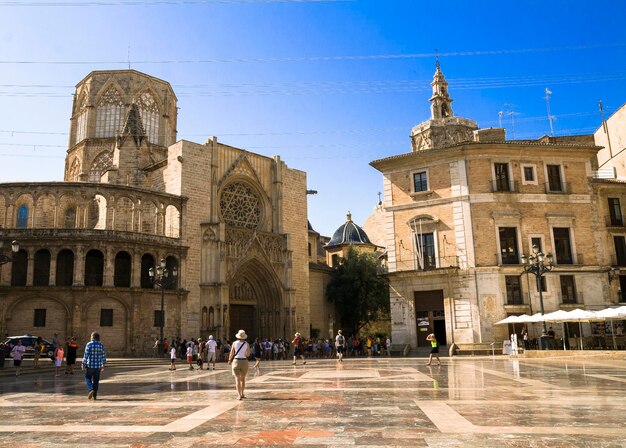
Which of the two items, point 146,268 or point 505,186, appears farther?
point 146,268

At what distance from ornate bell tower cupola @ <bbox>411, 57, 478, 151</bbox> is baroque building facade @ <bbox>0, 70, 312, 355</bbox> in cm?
1704

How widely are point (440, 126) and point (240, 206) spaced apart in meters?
24.1

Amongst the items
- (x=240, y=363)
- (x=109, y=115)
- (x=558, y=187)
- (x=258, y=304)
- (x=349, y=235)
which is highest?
(x=109, y=115)

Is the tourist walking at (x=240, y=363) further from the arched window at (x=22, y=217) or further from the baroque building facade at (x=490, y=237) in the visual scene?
the arched window at (x=22, y=217)

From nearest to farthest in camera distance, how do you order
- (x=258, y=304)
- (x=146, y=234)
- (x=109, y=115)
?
(x=146, y=234) < (x=258, y=304) < (x=109, y=115)

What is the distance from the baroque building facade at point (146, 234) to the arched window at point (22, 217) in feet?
0.38

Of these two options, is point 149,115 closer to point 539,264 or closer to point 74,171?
point 74,171

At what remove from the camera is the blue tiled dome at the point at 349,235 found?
179ft

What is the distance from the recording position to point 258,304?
3784 cm

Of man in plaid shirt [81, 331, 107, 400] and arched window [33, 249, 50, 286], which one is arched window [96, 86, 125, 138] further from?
man in plaid shirt [81, 331, 107, 400]

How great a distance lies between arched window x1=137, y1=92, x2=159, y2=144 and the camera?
45.5 m

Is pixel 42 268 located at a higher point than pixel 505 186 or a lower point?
lower

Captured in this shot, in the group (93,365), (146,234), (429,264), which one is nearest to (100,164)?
(146,234)

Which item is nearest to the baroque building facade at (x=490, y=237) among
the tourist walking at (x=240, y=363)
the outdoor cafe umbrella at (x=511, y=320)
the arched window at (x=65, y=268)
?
the outdoor cafe umbrella at (x=511, y=320)
